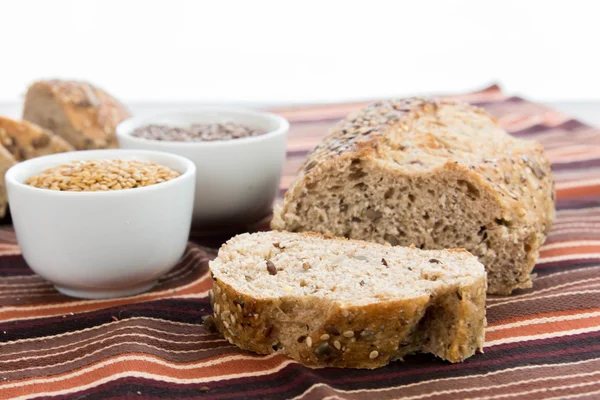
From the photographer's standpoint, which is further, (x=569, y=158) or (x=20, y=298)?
(x=569, y=158)

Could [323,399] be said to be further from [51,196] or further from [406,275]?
[51,196]

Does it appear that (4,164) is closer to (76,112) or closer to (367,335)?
(76,112)

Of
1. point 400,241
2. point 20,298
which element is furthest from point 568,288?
point 20,298

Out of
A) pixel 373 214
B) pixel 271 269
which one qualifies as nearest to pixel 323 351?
pixel 271 269

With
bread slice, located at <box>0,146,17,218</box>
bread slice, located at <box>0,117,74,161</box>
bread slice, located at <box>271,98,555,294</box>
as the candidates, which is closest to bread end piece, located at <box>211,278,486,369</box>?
bread slice, located at <box>271,98,555,294</box>

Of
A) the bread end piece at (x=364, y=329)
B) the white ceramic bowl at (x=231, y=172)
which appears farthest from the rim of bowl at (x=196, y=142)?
the bread end piece at (x=364, y=329)

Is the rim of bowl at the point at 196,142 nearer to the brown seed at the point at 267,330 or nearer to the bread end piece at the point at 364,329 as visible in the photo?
the bread end piece at the point at 364,329
